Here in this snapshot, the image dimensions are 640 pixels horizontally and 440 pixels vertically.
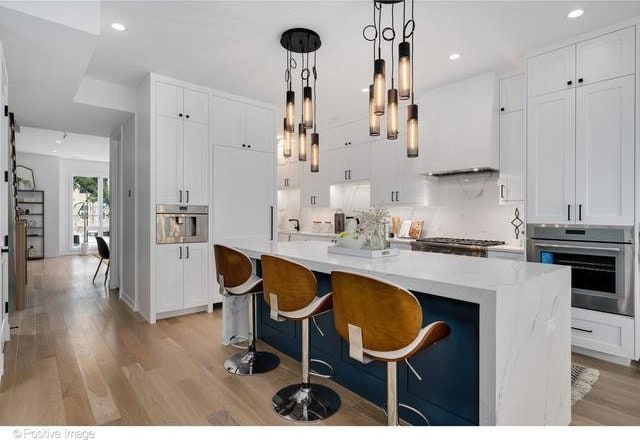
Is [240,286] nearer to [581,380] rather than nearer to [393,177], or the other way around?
[581,380]

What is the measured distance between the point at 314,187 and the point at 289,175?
790mm

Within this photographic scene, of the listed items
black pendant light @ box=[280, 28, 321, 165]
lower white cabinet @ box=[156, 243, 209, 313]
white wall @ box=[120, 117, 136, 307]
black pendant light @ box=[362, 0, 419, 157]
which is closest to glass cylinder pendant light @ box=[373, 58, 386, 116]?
black pendant light @ box=[362, 0, 419, 157]

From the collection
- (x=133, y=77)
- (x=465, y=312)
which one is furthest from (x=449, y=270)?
(x=133, y=77)

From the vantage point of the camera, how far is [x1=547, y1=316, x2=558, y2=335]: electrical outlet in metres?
1.76

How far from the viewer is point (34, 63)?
2.92 m

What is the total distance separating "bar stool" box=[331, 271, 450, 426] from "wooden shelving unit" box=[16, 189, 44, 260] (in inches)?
407

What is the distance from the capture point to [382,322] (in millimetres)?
1477

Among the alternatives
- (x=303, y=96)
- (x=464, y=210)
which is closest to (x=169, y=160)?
(x=303, y=96)

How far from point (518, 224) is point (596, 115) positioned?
1.44m

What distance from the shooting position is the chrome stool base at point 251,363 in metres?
2.66

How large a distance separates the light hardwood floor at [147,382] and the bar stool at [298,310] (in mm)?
90

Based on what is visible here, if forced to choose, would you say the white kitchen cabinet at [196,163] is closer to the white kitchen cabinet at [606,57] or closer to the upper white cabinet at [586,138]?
the upper white cabinet at [586,138]

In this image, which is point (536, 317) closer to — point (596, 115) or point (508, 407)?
point (508, 407)

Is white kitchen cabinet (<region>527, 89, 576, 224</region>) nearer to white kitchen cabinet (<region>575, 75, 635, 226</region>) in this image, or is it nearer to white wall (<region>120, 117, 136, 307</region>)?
white kitchen cabinet (<region>575, 75, 635, 226</region>)
